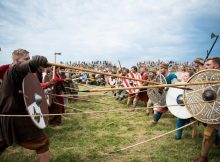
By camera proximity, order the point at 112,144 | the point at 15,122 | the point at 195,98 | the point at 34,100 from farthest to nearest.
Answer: the point at 112,144 → the point at 195,98 → the point at 34,100 → the point at 15,122

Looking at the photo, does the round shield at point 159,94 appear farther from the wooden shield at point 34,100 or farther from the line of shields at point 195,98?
the wooden shield at point 34,100

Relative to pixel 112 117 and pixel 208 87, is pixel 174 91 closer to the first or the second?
pixel 208 87

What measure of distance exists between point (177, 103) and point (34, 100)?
302 centimetres

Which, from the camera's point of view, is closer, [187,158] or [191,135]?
[187,158]

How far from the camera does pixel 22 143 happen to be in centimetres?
346

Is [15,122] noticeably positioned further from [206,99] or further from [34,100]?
[206,99]

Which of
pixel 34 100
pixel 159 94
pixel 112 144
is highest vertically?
pixel 34 100

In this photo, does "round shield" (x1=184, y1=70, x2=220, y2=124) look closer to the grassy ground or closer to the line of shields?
the line of shields

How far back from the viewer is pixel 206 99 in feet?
12.0

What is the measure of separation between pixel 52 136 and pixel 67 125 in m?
1.19

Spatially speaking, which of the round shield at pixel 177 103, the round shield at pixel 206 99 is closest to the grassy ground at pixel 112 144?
the round shield at pixel 177 103

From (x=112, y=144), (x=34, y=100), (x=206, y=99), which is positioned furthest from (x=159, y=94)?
(x=34, y=100)

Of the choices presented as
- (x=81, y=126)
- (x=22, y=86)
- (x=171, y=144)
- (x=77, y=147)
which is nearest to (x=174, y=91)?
(x=171, y=144)

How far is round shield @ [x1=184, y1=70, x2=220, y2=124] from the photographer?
3.62 meters
